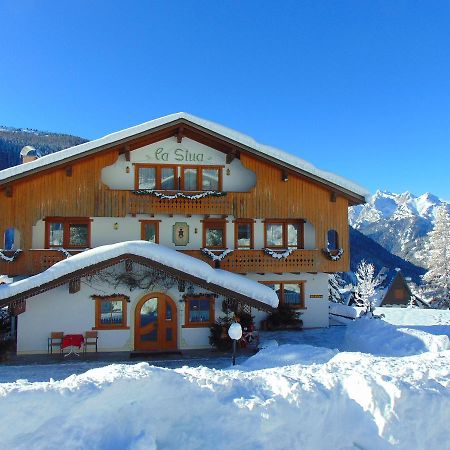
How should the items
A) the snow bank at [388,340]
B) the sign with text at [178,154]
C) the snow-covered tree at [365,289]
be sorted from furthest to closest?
1. the snow-covered tree at [365,289]
2. the sign with text at [178,154]
3. the snow bank at [388,340]

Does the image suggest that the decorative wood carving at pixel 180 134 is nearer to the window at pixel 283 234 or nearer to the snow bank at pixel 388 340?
the window at pixel 283 234

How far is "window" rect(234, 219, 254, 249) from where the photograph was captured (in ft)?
61.9

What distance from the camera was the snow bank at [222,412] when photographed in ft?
19.2

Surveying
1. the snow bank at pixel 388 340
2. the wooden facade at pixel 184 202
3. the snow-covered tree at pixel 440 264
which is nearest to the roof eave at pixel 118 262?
the wooden facade at pixel 184 202

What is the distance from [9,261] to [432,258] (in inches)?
1555

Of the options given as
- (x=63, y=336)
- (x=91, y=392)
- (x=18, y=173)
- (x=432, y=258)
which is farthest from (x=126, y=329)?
(x=432, y=258)

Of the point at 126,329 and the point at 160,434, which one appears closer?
the point at 160,434

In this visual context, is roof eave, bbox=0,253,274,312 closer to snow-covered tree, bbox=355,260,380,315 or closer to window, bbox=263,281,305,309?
window, bbox=263,281,305,309

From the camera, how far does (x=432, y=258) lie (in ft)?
140

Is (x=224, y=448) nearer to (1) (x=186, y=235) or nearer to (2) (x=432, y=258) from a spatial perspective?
(1) (x=186, y=235)

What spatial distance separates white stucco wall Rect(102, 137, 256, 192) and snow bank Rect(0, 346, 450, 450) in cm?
1187

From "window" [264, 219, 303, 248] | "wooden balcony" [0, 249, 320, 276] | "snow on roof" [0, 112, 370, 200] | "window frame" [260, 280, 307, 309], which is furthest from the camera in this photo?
"window" [264, 219, 303, 248]

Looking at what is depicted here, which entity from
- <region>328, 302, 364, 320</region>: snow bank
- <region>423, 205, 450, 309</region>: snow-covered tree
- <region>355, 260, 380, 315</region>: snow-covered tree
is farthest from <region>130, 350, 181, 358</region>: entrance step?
<region>423, 205, 450, 309</region>: snow-covered tree

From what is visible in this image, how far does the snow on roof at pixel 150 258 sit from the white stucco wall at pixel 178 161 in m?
4.41
